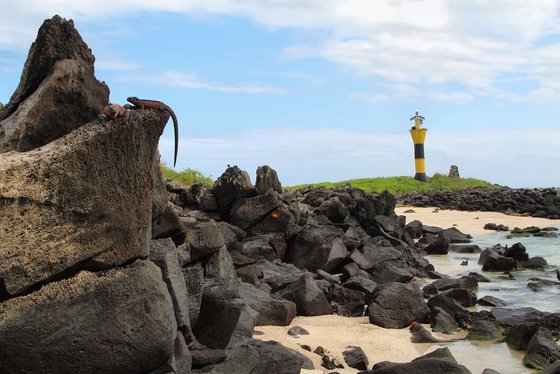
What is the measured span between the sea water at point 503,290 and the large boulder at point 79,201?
4.69 m

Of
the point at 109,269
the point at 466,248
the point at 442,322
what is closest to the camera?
the point at 109,269

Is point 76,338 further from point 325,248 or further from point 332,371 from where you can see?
point 325,248

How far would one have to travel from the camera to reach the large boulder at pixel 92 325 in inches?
175

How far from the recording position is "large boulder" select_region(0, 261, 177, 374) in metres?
4.45

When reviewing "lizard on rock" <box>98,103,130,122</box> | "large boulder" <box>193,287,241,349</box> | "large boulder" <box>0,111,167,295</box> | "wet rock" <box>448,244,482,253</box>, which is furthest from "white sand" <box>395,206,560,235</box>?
"lizard on rock" <box>98,103,130,122</box>

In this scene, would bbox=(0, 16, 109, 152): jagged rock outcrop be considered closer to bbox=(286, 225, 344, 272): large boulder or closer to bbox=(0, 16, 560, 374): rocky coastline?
bbox=(0, 16, 560, 374): rocky coastline

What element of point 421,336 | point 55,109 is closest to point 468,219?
point 421,336

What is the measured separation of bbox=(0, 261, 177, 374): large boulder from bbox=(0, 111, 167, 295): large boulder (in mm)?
145

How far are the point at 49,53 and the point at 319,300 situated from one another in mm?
5671

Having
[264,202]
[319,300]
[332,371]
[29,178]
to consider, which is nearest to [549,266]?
[264,202]

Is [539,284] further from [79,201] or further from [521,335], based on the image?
[79,201]

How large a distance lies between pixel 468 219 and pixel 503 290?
16962 mm

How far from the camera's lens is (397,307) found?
9.62m

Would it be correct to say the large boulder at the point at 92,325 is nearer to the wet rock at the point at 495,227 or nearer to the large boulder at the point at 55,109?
the large boulder at the point at 55,109
